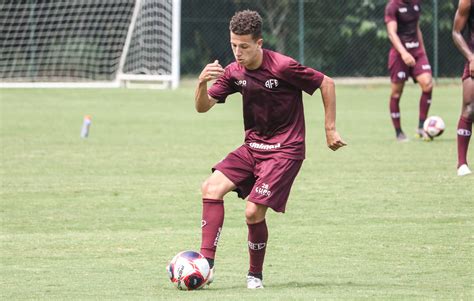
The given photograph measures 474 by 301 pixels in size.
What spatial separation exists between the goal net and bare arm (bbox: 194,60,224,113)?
20.2 meters

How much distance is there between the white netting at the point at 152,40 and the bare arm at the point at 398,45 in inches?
482

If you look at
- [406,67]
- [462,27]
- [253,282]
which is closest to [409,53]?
[406,67]

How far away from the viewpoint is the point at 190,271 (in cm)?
688

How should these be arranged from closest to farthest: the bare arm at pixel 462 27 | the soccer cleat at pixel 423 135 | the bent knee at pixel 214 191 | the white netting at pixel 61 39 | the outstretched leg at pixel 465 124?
the bent knee at pixel 214 191
the bare arm at pixel 462 27
the outstretched leg at pixel 465 124
the soccer cleat at pixel 423 135
the white netting at pixel 61 39

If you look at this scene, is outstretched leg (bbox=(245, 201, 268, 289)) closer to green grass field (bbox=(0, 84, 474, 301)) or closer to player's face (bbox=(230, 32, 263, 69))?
green grass field (bbox=(0, 84, 474, 301))

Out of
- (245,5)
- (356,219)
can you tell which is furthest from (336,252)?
(245,5)

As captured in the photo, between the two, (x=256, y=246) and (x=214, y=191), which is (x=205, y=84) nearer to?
(x=214, y=191)

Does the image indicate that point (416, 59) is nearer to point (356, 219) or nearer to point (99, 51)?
point (356, 219)

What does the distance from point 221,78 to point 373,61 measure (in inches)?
918

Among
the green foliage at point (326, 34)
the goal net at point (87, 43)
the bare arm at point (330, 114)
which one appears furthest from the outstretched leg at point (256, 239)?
the green foliage at point (326, 34)

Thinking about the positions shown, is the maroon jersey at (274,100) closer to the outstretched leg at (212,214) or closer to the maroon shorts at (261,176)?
the maroon shorts at (261,176)

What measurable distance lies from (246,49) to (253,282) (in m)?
1.47

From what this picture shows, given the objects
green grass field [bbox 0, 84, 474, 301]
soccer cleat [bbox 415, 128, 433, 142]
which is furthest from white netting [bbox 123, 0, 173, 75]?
soccer cleat [bbox 415, 128, 433, 142]

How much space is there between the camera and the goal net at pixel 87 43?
2833cm
